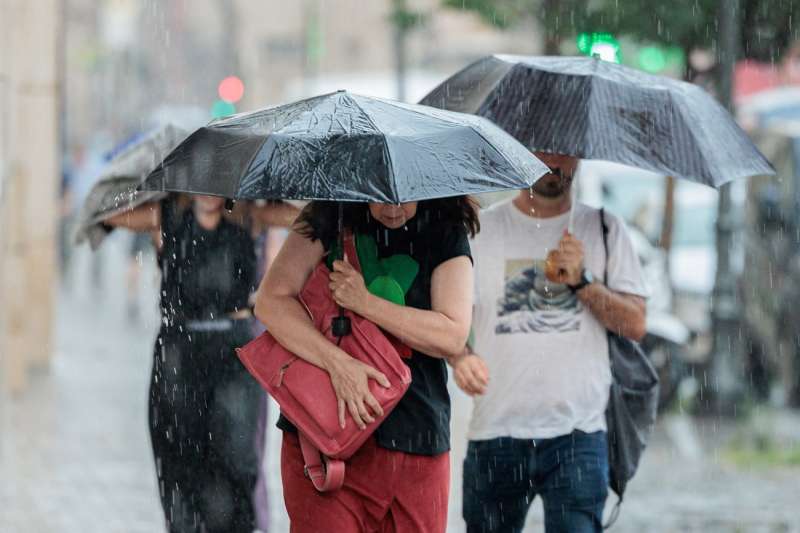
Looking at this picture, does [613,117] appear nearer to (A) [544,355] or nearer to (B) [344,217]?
(A) [544,355]

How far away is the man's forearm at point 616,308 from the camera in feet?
17.7

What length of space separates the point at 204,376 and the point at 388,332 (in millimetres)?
1682

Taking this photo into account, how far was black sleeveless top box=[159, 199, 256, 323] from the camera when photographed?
19.6 ft

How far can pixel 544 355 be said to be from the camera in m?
5.45

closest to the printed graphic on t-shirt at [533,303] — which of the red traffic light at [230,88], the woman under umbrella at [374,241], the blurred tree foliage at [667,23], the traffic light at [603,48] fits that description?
the woman under umbrella at [374,241]

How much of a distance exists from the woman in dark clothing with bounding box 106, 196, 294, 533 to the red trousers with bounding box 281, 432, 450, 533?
1511 mm

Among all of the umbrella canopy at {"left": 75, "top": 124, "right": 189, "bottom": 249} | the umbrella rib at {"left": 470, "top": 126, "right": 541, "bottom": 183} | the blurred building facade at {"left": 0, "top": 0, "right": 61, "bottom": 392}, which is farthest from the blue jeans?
the blurred building facade at {"left": 0, "top": 0, "right": 61, "bottom": 392}

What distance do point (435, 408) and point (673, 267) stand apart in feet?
39.6

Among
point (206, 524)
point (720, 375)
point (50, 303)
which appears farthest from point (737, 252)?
point (206, 524)

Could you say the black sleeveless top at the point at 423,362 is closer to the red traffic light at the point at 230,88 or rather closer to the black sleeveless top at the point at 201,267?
the black sleeveless top at the point at 201,267

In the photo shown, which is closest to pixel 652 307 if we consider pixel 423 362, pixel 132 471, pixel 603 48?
pixel 132 471

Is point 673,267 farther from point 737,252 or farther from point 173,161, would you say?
point 173,161

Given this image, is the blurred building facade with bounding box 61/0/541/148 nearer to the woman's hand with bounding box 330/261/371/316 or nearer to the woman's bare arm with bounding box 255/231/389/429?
the woman's bare arm with bounding box 255/231/389/429

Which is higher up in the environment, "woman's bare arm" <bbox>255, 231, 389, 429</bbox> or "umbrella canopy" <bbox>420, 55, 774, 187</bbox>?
"umbrella canopy" <bbox>420, 55, 774, 187</bbox>
